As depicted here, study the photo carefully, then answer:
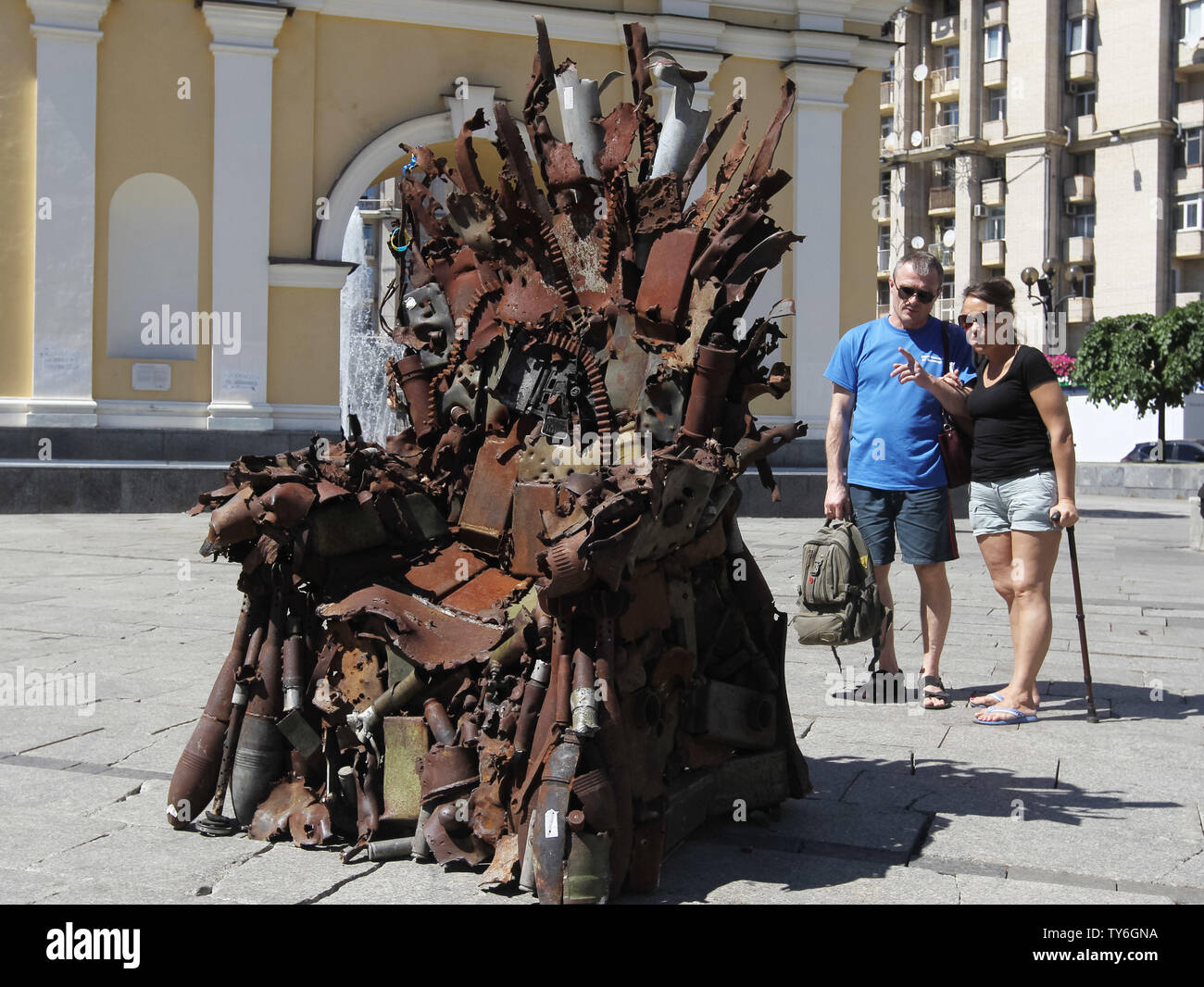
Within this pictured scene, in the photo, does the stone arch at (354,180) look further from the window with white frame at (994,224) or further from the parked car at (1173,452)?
the window with white frame at (994,224)

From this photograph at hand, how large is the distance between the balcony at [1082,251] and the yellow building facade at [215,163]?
2958cm

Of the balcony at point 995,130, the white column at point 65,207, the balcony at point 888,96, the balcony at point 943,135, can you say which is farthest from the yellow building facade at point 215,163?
the balcony at point 888,96

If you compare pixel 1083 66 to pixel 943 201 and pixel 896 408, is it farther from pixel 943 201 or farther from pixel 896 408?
pixel 896 408

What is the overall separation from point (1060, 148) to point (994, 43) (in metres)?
4.87

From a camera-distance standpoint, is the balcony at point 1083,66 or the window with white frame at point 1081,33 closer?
the window with white frame at point 1081,33

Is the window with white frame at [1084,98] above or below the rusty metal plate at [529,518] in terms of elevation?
above

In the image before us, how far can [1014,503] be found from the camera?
18.0 ft

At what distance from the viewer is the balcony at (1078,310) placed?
4266cm

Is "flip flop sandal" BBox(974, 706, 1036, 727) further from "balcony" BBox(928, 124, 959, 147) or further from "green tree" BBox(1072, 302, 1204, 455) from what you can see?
"balcony" BBox(928, 124, 959, 147)

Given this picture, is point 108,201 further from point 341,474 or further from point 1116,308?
point 1116,308

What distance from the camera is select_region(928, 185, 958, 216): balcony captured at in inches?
1790

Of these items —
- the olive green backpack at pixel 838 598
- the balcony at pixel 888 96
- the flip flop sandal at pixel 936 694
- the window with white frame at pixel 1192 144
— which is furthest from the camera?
the balcony at pixel 888 96

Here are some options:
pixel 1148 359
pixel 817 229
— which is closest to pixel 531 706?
pixel 817 229

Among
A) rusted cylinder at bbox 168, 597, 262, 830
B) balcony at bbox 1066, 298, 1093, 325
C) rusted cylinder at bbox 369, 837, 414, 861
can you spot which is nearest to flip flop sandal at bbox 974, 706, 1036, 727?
rusted cylinder at bbox 369, 837, 414, 861
